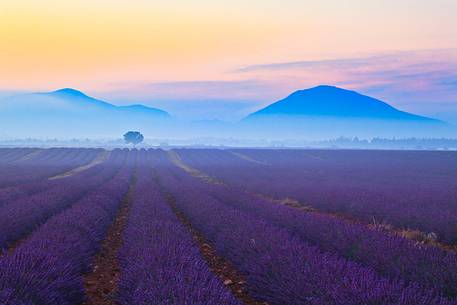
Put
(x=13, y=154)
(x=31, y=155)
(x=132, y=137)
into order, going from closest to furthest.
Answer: (x=31, y=155) < (x=13, y=154) < (x=132, y=137)

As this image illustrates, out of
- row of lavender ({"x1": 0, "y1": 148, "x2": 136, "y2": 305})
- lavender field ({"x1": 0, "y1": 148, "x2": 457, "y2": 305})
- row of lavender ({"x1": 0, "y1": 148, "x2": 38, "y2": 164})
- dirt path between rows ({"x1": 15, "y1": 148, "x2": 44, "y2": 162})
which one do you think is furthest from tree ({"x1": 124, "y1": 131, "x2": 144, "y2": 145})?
row of lavender ({"x1": 0, "y1": 148, "x2": 136, "y2": 305})

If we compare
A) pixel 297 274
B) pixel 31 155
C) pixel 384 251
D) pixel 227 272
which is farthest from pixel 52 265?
pixel 31 155

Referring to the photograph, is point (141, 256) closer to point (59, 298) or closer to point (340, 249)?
point (59, 298)

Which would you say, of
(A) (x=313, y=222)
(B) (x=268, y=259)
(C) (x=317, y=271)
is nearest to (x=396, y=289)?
(C) (x=317, y=271)

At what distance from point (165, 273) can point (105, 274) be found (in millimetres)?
2137

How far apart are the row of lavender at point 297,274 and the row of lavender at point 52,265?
2.13 meters

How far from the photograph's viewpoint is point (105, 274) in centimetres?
626

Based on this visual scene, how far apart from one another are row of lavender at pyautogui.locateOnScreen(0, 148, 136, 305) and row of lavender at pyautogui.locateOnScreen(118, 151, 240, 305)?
57 cm

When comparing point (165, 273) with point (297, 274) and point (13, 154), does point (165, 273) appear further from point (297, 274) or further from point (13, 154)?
point (13, 154)

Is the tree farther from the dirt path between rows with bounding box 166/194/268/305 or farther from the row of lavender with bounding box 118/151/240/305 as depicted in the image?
the row of lavender with bounding box 118/151/240/305

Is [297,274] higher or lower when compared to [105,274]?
higher

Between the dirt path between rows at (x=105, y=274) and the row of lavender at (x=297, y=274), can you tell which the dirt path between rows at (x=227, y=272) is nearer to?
the row of lavender at (x=297, y=274)

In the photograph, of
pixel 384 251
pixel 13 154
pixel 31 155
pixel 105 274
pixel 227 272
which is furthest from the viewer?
pixel 13 154

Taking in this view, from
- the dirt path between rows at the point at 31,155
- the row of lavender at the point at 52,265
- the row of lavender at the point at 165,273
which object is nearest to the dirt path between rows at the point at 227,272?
the row of lavender at the point at 165,273
